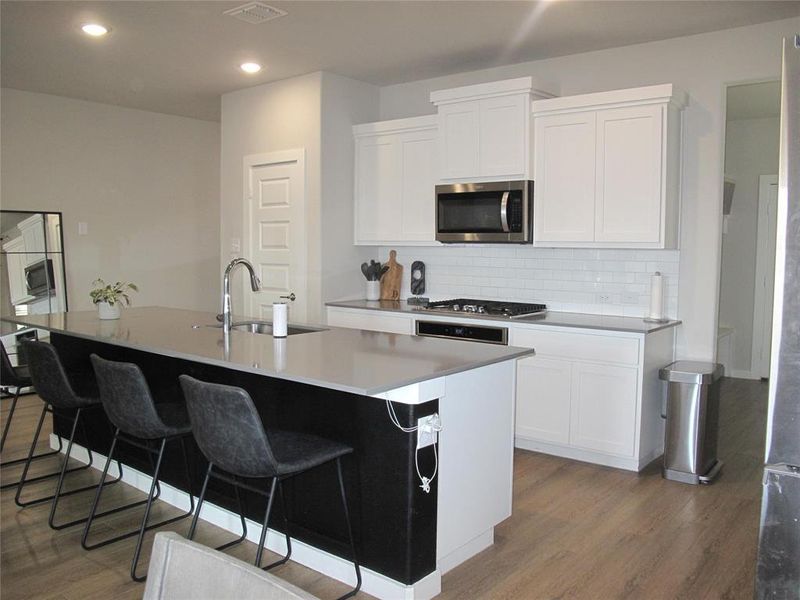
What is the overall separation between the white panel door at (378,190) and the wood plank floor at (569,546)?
90.7 inches

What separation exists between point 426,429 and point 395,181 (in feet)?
10.5

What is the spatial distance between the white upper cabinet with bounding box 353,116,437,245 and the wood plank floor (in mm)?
2136

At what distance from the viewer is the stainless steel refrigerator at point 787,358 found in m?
1.93

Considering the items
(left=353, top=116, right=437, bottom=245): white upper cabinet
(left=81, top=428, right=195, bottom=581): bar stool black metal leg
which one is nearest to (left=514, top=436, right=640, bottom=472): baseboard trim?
(left=353, top=116, right=437, bottom=245): white upper cabinet

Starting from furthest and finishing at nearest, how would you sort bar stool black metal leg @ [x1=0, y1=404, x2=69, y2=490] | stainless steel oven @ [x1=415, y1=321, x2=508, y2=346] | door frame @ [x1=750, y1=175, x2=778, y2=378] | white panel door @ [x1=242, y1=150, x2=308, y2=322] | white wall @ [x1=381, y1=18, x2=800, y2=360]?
door frame @ [x1=750, y1=175, x2=778, y2=378] < white panel door @ [x1=242, y1=150, x2=308, y2=322] < stainless steel oven @ [x1=415, y1=321, x2=508, y2=346] < white wall @ [x1=381, y1=18, x2=800, y2=360] < bar stool black metal leg @ [x1=0, y1=404, x2=69, y2=490]

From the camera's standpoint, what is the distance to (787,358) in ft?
6.39

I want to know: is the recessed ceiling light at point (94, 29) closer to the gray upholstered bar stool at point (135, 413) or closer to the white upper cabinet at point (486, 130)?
the white upper cabinet at point (486, 130)

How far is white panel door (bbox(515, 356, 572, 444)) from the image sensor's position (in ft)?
14.1

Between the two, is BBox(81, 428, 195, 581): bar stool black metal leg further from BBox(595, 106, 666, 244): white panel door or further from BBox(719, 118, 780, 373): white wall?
BBox(719, 118, 780, 373): white wall

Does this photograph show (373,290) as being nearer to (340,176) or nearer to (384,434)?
(340,176)

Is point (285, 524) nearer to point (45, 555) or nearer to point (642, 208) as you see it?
point (45, 555)

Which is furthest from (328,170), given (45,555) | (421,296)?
Result: (45,555)

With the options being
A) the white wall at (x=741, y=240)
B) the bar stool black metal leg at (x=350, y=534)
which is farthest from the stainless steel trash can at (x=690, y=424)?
the white wall at (x=741, y=240)

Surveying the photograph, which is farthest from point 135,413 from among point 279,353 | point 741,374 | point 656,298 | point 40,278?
point 741,374
